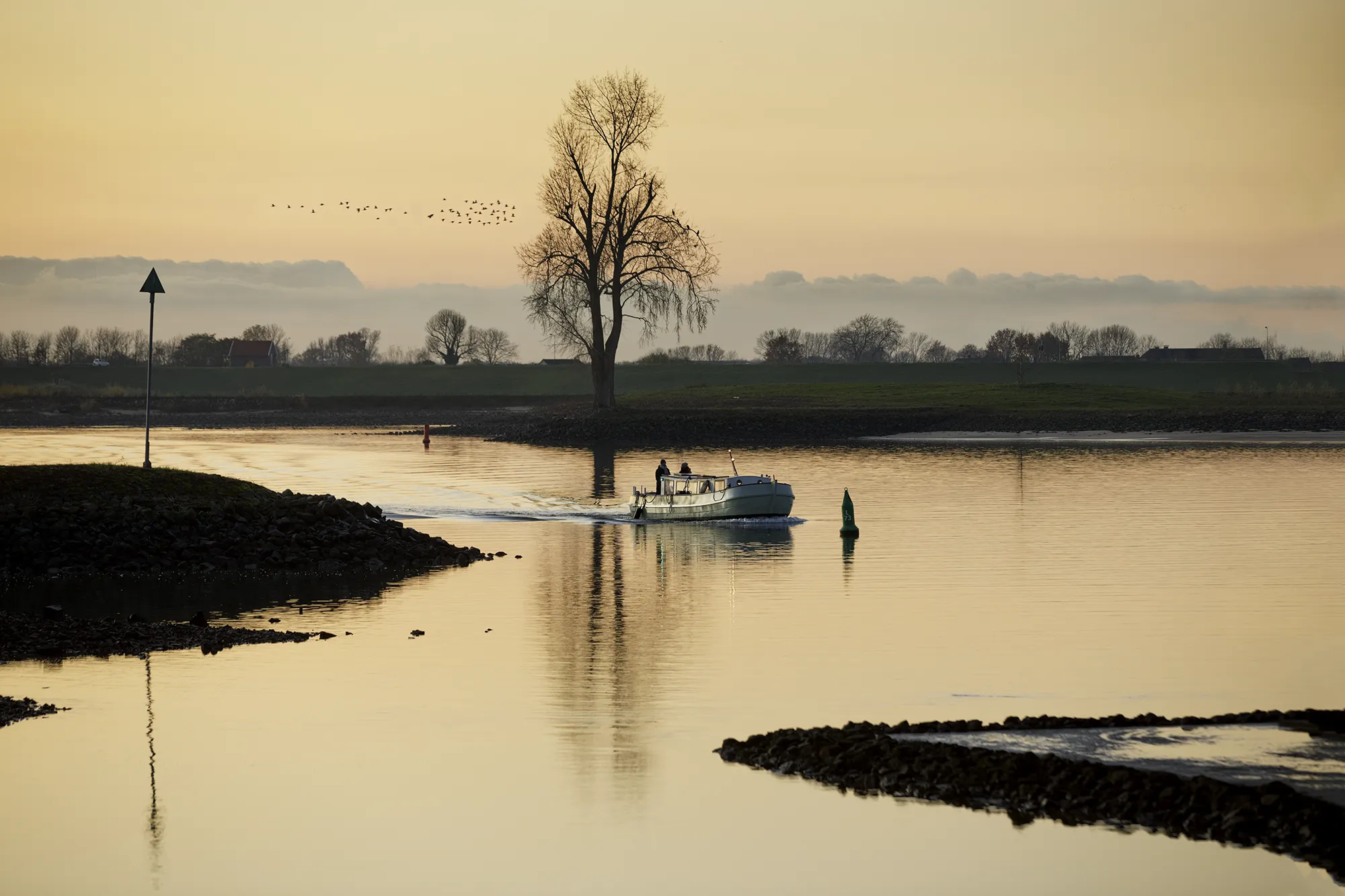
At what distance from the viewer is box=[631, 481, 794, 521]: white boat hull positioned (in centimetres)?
5428

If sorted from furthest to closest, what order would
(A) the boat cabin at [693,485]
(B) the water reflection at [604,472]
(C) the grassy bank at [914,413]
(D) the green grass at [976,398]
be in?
1. (D) the green grass at [976,398]
2. (C) the grassy bank at [914,413]
3. (B) the water reflection at [604,472]
4. (A) the boat cabin at [693,485]

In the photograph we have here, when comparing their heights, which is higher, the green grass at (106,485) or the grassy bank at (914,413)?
the grassy bank at (914,413)

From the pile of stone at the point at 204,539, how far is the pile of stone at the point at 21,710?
17.0m

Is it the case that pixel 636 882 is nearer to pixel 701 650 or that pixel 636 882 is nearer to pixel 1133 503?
pixel 701 650

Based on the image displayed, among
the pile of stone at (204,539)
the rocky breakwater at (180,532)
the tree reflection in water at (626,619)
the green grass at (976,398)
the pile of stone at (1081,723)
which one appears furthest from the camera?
the green grass at (976,398)

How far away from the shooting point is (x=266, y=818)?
17.5 metres

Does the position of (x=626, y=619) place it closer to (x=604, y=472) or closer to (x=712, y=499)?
(x=712, y=499)

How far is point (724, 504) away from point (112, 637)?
29465mm

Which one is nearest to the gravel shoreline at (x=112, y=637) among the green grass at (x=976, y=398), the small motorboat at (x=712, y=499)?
the small motorboat at (x=712, y=499)

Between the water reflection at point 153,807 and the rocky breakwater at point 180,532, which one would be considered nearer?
the water reflection at point 153,807

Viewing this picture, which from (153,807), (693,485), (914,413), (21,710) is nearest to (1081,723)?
(153,807)

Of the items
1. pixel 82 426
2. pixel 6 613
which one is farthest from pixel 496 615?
pixel 82 426

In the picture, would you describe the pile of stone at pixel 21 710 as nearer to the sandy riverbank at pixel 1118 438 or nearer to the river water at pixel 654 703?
the river water at pixel 654 703

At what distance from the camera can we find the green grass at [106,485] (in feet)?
142
